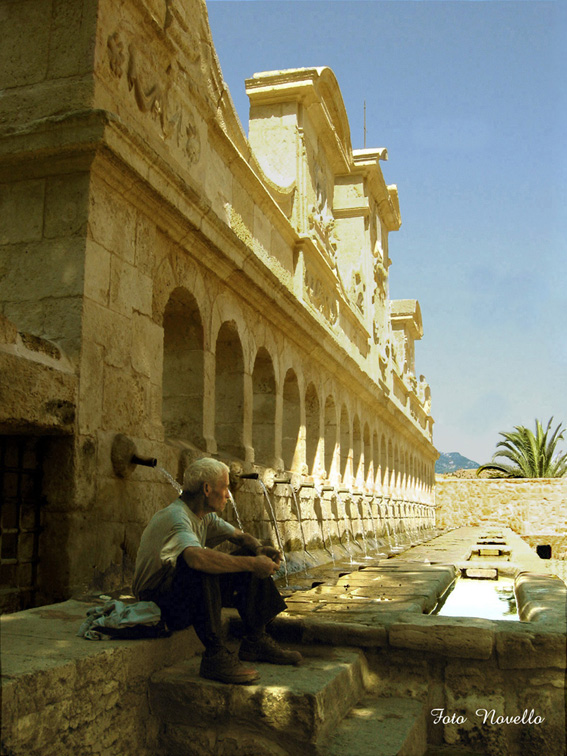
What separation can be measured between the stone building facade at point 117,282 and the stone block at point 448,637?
2.04 m

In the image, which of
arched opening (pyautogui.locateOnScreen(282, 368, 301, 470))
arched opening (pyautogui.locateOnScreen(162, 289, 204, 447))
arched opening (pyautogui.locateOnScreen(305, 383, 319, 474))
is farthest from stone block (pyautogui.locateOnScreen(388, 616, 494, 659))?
arched opening (pyautogui.locateOnScreen(305, 383, 319, 474))

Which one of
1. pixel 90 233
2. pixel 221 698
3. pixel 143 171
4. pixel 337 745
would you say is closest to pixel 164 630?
pixel 221 698

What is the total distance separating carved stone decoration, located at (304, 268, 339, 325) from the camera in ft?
35.4

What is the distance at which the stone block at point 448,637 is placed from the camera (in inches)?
137

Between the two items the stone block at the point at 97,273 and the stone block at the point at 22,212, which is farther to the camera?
the stone block at the point at 22,212

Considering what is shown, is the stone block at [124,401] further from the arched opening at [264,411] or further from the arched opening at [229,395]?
the arched opening at [264,411]

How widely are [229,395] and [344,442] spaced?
647 centimetres

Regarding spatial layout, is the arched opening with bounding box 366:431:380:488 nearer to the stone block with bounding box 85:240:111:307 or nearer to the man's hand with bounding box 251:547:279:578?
the stone block with bounding box 85:240:111:307

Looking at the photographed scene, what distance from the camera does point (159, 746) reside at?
3.19 meters

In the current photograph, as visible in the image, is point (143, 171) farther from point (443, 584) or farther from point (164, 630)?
point (443, 584)

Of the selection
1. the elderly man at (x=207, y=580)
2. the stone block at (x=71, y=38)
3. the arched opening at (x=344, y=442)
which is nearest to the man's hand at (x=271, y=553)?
the elderly man at (x=207, y=580)

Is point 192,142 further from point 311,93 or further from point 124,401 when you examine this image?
point 311,93

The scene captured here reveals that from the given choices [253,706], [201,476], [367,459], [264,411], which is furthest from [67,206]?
[367,459]

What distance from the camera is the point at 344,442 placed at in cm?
1391
